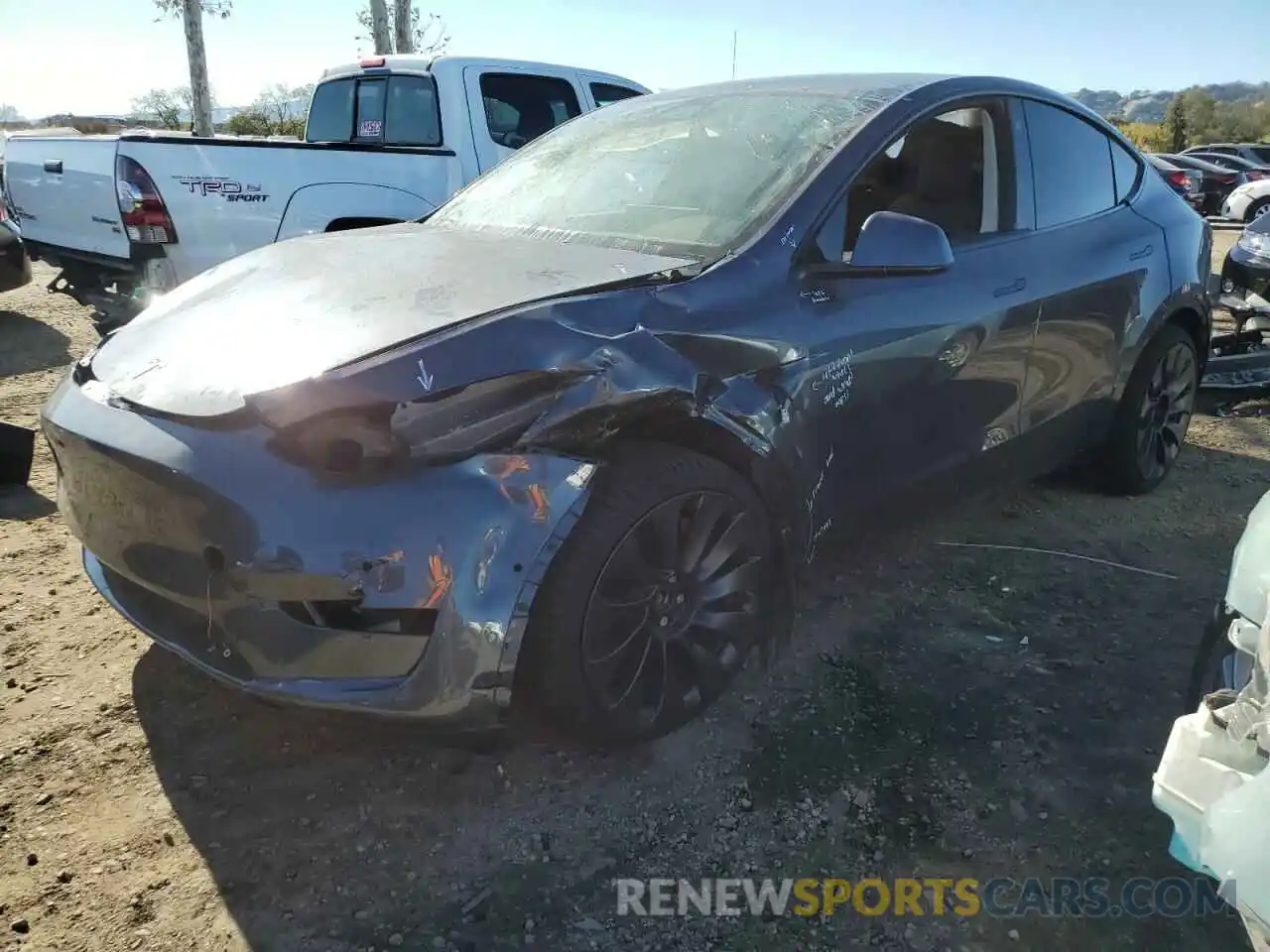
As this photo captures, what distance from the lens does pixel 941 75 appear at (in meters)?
3.37

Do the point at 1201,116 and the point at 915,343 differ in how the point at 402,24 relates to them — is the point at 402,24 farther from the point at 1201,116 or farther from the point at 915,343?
the point at 1201,116

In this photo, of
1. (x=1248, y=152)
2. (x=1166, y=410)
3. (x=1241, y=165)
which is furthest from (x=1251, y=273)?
(x=1248, y=152)

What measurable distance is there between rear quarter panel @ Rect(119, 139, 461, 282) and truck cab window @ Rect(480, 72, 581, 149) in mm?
1253

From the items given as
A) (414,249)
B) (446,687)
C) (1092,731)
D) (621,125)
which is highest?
(621,125)

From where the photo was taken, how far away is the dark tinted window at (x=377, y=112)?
6664 mm

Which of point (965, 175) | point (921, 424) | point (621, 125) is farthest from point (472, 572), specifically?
point (965, 175)

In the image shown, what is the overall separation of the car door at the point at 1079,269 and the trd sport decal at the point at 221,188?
3989mm

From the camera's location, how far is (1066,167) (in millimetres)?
3750

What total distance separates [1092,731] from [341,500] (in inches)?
85.2

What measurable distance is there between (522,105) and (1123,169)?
432cm

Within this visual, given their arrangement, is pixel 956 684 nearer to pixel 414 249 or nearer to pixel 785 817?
pixel 785 817

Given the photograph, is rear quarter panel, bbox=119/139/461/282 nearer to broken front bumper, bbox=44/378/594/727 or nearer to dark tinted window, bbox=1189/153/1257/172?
broken front bumper, bbox=44/378/594/727

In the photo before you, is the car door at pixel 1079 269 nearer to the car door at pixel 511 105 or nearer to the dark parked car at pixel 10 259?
the car door at pixel 511 105

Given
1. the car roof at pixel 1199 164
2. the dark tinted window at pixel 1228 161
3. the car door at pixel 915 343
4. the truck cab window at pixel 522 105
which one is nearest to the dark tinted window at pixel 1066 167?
the car door at pixel 915 343
